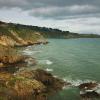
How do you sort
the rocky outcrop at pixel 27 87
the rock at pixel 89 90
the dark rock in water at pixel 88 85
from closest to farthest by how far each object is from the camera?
the rocky outcrop at pixel 27 87, the rock at pixel 89 90, the dark rock in water at pixel 88 85

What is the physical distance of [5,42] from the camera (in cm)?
12962

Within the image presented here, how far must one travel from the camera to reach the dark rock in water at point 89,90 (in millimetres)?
40950

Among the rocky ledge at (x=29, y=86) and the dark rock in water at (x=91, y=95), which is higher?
the rocky ledge at (x=29, y=86)

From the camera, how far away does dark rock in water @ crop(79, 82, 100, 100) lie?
40950 mm

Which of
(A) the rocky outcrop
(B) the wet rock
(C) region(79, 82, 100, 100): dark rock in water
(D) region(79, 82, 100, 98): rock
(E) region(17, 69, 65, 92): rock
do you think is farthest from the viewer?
(E) region(17, 69, 65, 92): rock

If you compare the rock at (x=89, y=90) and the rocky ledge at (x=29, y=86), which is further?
the rock at (x=89, y=90)

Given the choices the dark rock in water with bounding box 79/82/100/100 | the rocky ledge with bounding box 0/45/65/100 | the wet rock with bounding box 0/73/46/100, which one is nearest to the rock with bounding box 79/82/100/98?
the dark rock in water with bounding box 79/82/100/100

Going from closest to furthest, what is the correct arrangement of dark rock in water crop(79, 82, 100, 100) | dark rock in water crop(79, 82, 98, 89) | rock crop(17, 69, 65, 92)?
dark rock in water crop(79, 82, 100, 100) < rock crop(17, 69, 65, 92) < dark rock in water crop(79, 82, 98, 89)

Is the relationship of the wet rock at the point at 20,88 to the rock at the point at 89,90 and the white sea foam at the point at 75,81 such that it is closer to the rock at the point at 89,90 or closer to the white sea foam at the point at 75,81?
the rock at the point at 89,90

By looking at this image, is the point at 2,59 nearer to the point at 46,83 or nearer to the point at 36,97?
the point at 46,83

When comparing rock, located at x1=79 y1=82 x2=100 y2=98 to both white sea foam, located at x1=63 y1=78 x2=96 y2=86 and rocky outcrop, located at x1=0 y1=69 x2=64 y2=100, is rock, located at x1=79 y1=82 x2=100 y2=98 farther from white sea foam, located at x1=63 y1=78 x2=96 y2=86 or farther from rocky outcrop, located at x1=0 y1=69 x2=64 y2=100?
rocky outcrop, located at x1=0 y1=69 x2=64 y2=100

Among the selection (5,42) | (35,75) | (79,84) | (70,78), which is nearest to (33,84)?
(35,75)

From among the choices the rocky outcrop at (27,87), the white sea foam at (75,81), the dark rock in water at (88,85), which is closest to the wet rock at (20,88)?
the rocky outcrop at (27,87)

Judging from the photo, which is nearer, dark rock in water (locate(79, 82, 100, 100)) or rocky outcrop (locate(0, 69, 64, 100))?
rocky outcrop (locate(0, 69, 64, 100))
